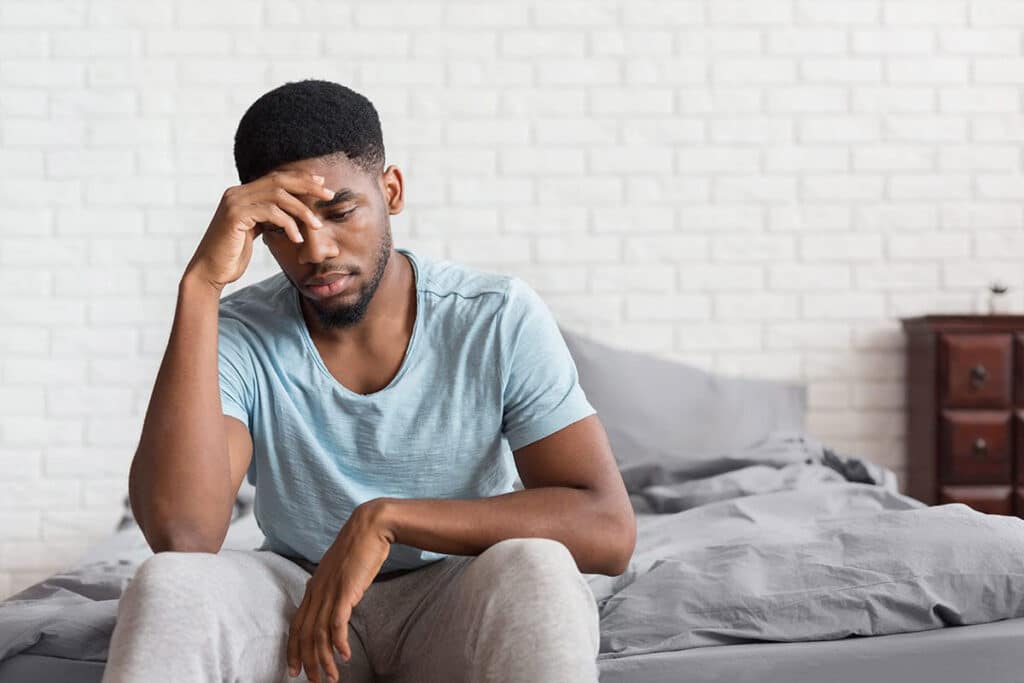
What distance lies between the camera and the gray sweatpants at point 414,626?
115 centimetres

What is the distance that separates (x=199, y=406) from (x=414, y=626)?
385mm

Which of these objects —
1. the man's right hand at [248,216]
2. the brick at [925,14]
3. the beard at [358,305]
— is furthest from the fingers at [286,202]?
the brick at [925,14]

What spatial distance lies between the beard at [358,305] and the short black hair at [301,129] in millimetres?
117

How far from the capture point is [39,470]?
335cm

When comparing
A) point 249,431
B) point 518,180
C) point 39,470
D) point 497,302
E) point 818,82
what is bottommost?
point 39,470

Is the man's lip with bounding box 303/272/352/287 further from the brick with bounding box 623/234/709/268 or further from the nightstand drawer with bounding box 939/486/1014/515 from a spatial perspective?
the nightstand drawer with bounding box 939/486/1014/515

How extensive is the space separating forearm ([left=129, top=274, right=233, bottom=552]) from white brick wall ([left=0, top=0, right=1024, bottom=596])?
1.92 m

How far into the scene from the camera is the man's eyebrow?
1.53m

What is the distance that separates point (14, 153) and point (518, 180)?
1442 mm

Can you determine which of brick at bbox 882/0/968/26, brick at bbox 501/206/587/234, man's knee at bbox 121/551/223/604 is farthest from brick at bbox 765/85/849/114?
man's knee at bbox 121/551/223/604

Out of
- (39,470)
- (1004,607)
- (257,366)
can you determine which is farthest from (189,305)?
(39,470)

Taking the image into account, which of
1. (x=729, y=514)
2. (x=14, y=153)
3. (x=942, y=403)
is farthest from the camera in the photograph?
(x=14, y=153)

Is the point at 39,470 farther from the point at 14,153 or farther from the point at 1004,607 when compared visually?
the point at 1004,607

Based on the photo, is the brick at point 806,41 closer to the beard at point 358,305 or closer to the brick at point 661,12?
the brick at point 661,12
